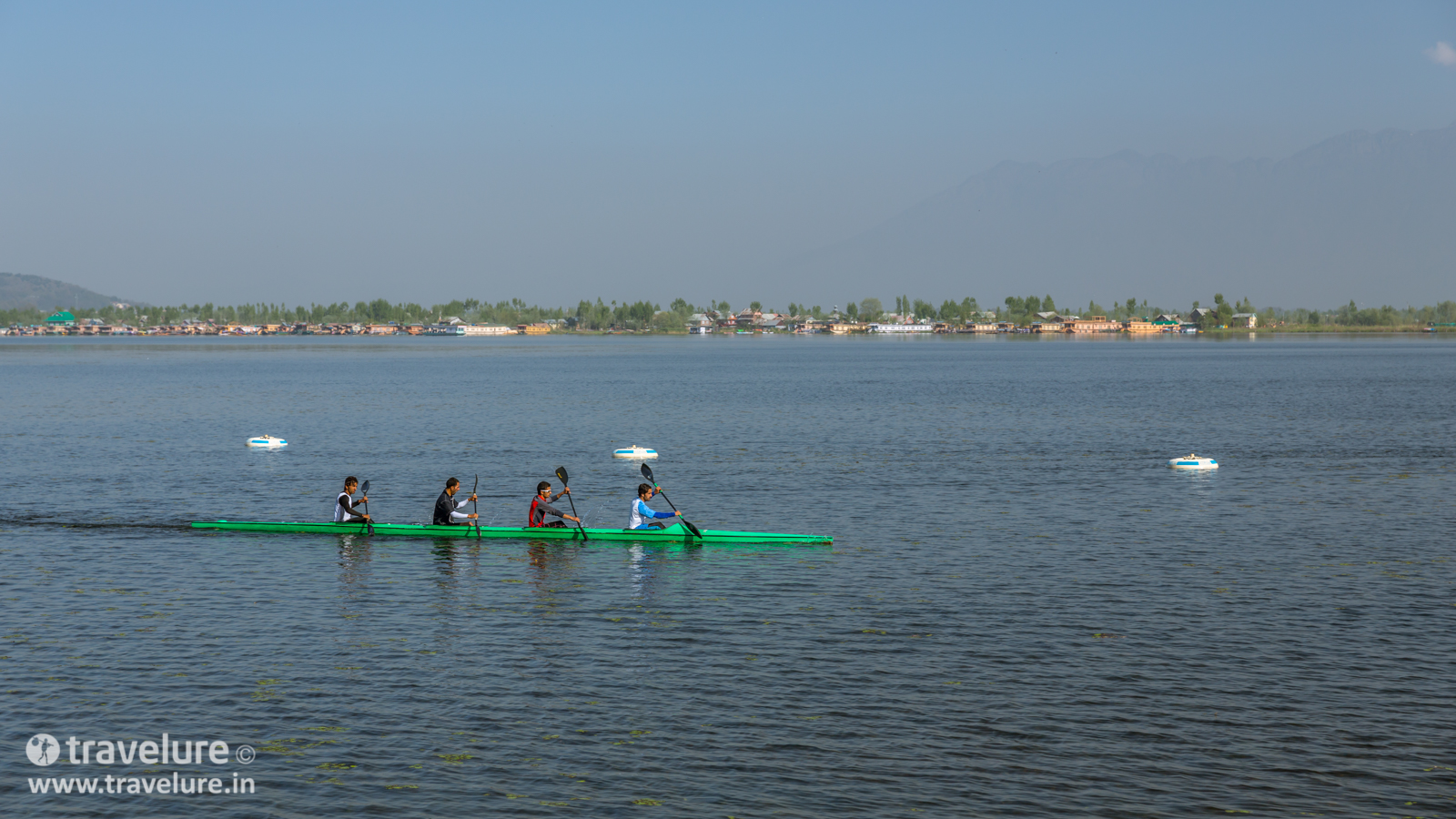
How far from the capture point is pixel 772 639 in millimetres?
23219

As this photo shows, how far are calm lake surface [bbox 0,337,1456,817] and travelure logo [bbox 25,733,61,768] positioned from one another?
0.97 ft

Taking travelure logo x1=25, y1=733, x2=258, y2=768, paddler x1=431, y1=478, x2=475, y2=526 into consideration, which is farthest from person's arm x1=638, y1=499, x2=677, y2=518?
travelure logo x1=25, y1=733, x2=258, y2=768

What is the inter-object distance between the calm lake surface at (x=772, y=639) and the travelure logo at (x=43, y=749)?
30cm

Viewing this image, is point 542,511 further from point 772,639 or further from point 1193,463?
point 1193,463

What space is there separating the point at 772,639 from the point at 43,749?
41.4ft

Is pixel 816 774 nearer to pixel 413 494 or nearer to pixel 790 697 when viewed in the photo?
pixel 790 697

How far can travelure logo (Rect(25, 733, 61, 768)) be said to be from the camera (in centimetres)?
1705

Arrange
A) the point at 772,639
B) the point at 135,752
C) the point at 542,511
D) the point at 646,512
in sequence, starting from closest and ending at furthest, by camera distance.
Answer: the point at 135,752 < the point at 772,639 < the point at 646,512 < the point at 542,511

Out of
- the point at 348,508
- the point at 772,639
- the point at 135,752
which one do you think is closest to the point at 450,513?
the point at 348,508

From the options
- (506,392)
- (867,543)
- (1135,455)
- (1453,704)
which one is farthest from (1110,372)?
(1453,704)

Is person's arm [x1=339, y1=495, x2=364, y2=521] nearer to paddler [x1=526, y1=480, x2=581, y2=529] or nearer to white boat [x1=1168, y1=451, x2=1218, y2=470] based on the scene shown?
paddler [x1=526, y1=480, x2=581, y2=529]

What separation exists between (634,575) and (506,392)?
82.0 m

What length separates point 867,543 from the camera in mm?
33250

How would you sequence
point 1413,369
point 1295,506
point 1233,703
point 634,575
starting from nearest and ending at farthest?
point 1233,703 < point 634,575 < point 1295,506 < point 1413,369
